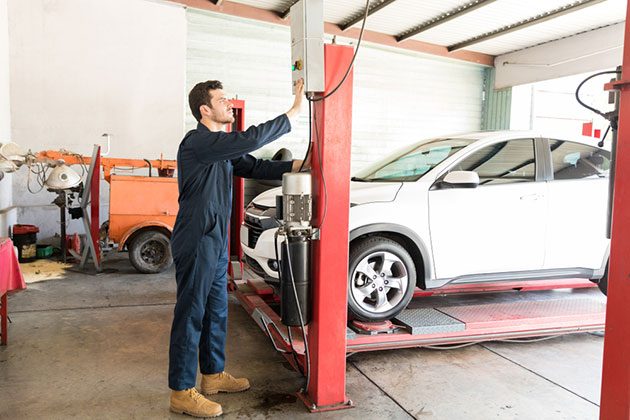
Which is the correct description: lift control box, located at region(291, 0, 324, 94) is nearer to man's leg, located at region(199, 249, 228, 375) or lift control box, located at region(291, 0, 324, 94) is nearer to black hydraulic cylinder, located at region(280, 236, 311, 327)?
black hydraulic cylinder, located at region(280, 236, 311, 327)

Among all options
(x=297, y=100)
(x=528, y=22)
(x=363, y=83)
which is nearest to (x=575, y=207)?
(x=297, y=100)

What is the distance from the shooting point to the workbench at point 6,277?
12.1ft

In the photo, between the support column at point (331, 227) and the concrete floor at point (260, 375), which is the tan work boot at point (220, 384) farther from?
the support column at point (331, 227)

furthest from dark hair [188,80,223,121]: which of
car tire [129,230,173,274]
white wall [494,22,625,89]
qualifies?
white wall [494,22,625,89]

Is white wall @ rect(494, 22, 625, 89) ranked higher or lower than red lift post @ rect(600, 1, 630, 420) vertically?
higher

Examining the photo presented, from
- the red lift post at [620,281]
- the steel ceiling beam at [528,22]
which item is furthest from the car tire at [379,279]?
the steel ceiling beam at [528,22]

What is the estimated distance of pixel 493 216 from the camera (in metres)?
4.19

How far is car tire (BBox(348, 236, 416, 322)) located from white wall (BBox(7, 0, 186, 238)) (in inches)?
236

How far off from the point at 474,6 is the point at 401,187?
6.14 metres

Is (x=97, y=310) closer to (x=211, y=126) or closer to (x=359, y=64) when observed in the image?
(x=211, y=126)

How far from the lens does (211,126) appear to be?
3047 millimetres

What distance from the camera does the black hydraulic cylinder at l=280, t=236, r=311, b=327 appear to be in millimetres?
2893

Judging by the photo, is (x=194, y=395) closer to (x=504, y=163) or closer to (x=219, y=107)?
(x=219, y=107)

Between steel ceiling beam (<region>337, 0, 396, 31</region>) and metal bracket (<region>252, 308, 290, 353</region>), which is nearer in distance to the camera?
metal bracket (<region>252, 308, 290, 353</region>)
